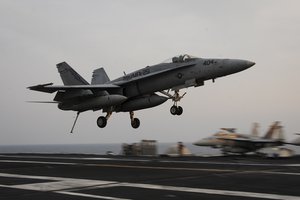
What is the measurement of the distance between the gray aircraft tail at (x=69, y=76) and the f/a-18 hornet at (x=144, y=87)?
3.22 meters

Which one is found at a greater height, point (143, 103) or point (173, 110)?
point (143, 103)

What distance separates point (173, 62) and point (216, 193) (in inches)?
680

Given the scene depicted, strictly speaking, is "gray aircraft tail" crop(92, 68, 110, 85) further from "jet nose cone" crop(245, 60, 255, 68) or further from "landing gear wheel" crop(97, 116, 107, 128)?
"jet nose cone" crop(245, 60, 255, 68)

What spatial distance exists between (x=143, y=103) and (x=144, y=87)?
4.38 feet

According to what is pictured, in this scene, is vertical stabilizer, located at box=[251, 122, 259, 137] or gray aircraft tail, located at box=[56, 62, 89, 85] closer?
gray aircraft tail, located at box=[56, 62, 89, 85]

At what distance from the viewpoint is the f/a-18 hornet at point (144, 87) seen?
84.1 ft

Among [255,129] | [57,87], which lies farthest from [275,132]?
[57,87]

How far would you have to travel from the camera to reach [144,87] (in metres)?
28.7

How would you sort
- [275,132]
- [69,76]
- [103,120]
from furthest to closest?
1. [275,132]
2. [69,76]
3. [103,120]

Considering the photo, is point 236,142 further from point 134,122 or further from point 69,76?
point 69,76

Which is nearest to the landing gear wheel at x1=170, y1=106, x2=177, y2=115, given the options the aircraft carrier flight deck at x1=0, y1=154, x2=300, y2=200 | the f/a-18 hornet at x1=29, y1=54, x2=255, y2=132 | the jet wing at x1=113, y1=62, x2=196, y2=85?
the f/a-18 hornet at x1=29, y1=54, x2=255, y2=132

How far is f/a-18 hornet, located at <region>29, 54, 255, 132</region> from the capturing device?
25644mm

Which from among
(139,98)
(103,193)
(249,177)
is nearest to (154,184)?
(103,193)

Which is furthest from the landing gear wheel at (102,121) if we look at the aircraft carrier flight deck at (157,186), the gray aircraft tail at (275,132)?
the gray aircraft tail at (275,132)
